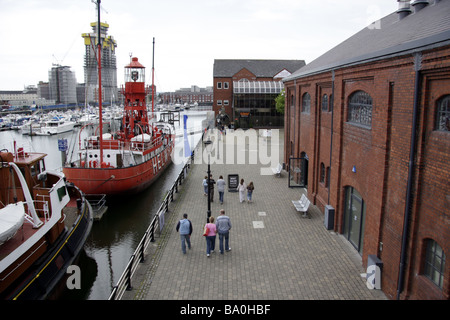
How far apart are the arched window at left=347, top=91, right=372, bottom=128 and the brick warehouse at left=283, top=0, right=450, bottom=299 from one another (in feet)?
0.11

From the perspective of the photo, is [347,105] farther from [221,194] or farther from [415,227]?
[221,194]

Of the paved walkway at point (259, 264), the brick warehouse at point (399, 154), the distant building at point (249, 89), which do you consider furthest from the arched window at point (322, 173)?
the distant building at point (249, 89)

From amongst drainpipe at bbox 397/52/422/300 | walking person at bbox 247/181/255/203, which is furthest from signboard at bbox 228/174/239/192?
drainpipe at bbox 397/52/422/300

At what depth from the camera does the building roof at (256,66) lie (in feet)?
219

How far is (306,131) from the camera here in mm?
19594

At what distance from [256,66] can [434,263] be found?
2549 inches

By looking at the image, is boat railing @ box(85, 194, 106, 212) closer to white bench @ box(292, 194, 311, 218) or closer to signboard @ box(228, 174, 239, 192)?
signboard @ box(228, 174, 239, 192)

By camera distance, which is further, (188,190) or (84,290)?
(188,190)

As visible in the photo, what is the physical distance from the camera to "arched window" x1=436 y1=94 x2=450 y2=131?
7.05 metres

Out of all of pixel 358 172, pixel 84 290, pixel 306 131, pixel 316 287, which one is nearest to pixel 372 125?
pixel 358 172

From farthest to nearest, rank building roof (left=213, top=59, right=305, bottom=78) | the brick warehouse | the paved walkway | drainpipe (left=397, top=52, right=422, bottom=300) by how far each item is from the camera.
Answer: building roof (left=213, top=59, right=305, bottom=78) → the paved walkway → drainpipe (left=397, top=52, right=422, bottom=300) → the brick warehouse

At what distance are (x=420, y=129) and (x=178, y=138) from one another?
49.0m

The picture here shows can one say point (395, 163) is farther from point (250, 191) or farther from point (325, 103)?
point (250, 191)

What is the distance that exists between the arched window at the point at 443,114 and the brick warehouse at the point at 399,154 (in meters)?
0.02
